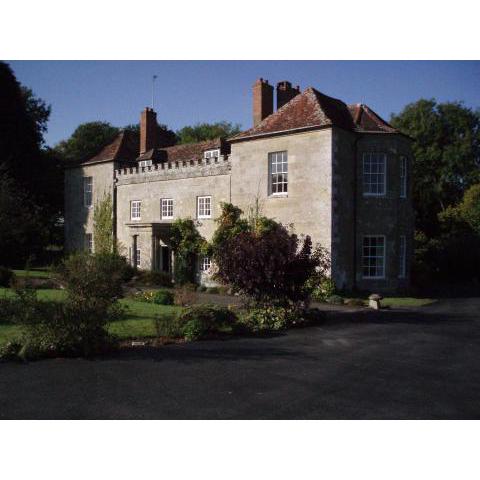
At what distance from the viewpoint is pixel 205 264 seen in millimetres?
25625

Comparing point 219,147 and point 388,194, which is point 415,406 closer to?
point 388,194

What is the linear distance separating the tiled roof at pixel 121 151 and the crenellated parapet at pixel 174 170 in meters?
1.13

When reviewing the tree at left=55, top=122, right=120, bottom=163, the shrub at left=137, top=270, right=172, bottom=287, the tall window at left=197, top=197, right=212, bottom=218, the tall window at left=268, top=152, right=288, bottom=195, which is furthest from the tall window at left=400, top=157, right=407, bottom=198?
the tree at left=55, top=122, right=120, bottom=163

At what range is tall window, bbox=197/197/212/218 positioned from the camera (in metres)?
25.6

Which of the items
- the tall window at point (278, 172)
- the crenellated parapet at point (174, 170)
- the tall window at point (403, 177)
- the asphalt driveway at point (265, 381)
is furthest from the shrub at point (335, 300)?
the crenellated parapet at point (174, 170)

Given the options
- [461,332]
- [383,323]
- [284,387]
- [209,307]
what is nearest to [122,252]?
[209,307]

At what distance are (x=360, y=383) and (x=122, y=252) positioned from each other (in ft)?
77.9

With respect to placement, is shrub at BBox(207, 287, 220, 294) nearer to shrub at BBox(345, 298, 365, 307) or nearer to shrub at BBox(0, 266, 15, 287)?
shrub at BBox(345, 298, 365, 307)

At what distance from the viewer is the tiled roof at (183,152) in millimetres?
28109

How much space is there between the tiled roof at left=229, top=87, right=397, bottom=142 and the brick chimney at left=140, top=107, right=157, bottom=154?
988 cm

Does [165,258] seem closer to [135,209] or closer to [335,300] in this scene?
[135,209]

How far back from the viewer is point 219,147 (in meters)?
27.3

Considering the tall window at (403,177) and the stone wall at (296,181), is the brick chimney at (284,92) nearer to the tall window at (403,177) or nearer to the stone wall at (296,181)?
the stone wall at (296,181)

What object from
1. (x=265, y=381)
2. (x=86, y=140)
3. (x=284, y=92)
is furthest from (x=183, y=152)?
(x=265, y=381)
